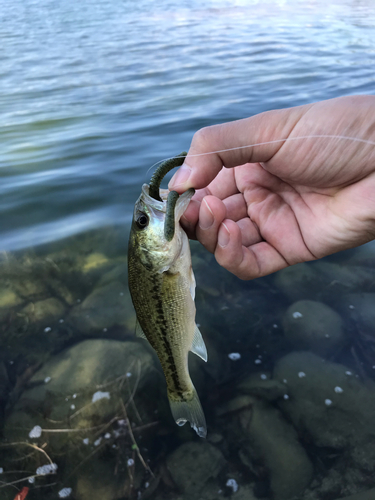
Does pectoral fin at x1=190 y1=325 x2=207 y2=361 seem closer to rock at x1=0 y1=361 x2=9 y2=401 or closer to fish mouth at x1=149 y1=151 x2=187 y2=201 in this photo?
fish mouth at x1=149 y1=151 x2=187 y2=201

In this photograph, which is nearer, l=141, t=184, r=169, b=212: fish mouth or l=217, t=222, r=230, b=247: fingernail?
l=141, t=184, r=169, b=212: fish mouth

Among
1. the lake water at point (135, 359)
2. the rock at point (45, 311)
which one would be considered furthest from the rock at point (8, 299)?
the rock at point (45, 311)

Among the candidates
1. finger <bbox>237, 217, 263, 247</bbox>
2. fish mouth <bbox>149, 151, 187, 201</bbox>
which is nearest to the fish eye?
fish mouth <bbox>149, 151, 187, 201</bbox>

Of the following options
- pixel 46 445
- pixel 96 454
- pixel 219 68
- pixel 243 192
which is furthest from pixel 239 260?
pixel 219 68

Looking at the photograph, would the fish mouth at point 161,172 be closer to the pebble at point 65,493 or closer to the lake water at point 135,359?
the lake water at point 135,359

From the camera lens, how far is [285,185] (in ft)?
9.93

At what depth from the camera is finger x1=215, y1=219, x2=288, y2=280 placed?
99.6 inches

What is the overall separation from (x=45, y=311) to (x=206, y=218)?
2610 millimetres

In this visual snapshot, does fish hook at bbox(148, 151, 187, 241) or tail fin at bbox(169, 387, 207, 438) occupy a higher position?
fish hook at bbox(148, 151, 187, 241)

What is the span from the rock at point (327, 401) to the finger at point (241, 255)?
1.07 metres

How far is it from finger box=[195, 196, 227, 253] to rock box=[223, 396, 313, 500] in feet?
5.34

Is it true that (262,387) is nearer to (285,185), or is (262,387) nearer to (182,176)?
(285,185)

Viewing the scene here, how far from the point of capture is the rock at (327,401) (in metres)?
2.87

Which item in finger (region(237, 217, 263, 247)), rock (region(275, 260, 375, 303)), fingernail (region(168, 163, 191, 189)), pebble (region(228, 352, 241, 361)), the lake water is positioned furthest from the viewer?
rock (region(275, 260, 375, 303))
